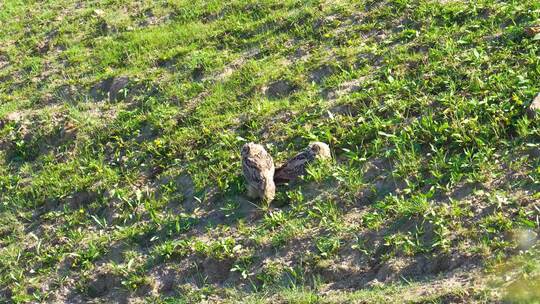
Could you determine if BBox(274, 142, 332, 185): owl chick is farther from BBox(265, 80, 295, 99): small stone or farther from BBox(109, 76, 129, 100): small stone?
BBox(109, 76, 129, 100): small stone

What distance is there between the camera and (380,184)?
23.6 feet

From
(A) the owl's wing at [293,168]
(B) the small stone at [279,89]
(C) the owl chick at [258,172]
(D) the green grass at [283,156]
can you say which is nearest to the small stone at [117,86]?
(D) the green grass at [283,156]

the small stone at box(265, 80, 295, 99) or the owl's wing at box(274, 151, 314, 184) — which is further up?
the small stone at box(265, 80, 295, 99)

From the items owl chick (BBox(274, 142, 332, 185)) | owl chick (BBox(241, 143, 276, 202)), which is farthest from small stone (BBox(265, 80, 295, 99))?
owl chick (BBox(241, 143, 276, 202))

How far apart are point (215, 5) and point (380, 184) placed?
17.9ft

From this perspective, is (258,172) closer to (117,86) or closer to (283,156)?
(283,156)

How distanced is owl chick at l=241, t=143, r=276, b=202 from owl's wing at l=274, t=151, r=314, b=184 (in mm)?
152

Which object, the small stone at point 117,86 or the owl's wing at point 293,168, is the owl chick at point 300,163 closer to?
the owl's wing at point 293,168

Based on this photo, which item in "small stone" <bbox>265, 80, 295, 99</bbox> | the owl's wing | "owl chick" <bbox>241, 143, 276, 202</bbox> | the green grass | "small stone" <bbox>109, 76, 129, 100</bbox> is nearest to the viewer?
the green grass

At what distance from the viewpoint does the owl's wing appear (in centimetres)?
754

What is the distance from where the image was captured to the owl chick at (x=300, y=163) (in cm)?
755

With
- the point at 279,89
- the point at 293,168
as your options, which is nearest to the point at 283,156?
the point at 293,168

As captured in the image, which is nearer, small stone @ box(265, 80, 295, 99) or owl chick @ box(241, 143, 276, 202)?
owl chick @ box(241, 143, 276, 202)

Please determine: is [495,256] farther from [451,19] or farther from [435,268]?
[451,19]
